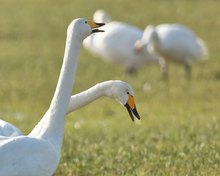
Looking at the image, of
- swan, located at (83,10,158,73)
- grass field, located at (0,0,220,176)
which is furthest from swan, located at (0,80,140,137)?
swan, located at (83,10,158,73)

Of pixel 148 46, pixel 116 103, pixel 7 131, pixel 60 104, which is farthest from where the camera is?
pixel 148 46

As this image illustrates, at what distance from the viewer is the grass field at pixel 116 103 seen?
27.0ft

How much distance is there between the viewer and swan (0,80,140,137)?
6.57 m

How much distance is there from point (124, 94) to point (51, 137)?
855 millimetres

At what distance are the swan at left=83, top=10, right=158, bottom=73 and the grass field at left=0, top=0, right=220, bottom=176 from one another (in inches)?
15.2

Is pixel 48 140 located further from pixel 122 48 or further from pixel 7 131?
pixel 122 48

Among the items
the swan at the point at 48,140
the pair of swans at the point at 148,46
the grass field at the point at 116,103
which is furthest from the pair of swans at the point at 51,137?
the pair of swans at the point at 148,46

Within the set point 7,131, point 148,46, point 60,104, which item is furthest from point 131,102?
point 148,46

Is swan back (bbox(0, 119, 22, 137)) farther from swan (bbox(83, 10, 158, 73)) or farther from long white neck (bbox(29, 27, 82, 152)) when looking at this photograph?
swan (bbox(83, 10, 158, 73))

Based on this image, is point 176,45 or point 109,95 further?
point 176,45

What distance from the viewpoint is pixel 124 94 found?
21.5 feet

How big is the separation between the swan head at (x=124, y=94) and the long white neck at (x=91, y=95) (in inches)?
3.2

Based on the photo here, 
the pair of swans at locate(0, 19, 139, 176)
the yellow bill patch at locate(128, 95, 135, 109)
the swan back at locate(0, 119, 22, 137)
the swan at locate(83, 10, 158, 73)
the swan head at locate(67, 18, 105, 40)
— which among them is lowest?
the swan at locate(83, 10, 158, 73)

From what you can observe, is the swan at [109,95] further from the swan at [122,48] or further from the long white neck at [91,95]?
the swan at [122,48]
